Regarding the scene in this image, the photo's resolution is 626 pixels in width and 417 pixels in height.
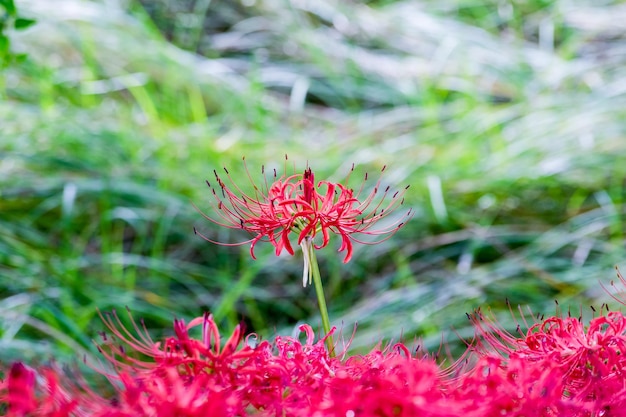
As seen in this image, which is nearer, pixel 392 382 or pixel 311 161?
pixel 392 382

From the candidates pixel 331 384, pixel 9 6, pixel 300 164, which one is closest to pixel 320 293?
pixel 331 384

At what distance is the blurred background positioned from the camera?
63.7 inches

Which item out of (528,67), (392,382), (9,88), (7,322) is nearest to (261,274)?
(7,322)

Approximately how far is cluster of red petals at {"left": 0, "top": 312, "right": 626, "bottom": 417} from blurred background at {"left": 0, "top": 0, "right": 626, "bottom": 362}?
0.91 meters

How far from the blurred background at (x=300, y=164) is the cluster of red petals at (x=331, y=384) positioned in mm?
914

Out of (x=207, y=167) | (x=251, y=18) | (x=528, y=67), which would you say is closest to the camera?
(x=207, y=167)

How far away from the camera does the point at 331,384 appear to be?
462 millimetres

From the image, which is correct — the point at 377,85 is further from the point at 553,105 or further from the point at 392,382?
the point at 392,382

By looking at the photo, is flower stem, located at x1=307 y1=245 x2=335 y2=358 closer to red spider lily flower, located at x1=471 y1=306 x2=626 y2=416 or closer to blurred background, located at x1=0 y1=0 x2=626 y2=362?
red spider lily flower, located at x1=471 y1=306 x2=626 y2=416

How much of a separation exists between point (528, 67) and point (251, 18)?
1.02 m

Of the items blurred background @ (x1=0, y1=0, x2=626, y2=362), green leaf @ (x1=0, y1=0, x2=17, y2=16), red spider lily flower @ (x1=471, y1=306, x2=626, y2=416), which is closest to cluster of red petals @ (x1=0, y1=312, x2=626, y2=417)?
red spider lily flower @ (x1=471, y1=306, x2=626, y2=416)

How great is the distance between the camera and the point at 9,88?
2209 millimetres

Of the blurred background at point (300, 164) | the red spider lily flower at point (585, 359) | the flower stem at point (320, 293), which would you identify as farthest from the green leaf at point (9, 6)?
the red spider lily flower at point (585, 359)

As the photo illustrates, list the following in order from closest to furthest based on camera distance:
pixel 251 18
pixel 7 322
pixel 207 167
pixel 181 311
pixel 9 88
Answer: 1. pixel 7 322
2. pixel 181 311
3. pixel 207 167
4. pixel 9 88
5. pixel 251 18
